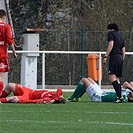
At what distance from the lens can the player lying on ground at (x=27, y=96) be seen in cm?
1736

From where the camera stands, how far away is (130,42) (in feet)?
95.3

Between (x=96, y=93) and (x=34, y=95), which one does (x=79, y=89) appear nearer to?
(x=96, y=93)

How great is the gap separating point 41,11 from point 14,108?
2208 cm

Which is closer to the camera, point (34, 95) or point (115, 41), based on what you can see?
point (34, 95)

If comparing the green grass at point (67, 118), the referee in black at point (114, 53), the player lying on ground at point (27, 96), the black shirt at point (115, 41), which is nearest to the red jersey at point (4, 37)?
the player lying on ground at point (27, 96)

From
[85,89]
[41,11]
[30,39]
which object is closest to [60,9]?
[41,11]

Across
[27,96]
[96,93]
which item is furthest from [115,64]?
[27,96]

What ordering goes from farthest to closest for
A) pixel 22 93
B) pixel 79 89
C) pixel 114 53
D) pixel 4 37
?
1. pixel 114 53
2. pixel 79 89
3. pixel 22 93
4. pixel 4 37

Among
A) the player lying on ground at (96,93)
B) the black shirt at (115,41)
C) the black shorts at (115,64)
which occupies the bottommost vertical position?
the player lying on ground at (96,93)

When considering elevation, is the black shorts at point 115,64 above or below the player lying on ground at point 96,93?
above

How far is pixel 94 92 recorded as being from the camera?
18.2 metres

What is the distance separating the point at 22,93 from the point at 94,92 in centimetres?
170

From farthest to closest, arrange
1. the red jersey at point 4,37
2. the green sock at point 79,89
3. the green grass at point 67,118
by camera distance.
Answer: the green sock at point 79,89 → the red jersey at point 4,37 → the green grass at point 67,118

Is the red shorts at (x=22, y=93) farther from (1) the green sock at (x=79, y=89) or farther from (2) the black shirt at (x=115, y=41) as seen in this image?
(2) the black shirt at (x=115, y=41)
